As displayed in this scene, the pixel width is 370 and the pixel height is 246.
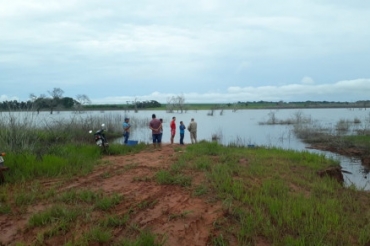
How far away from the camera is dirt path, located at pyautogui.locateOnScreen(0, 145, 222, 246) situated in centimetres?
489

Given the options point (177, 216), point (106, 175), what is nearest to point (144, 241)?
point (177, 216)

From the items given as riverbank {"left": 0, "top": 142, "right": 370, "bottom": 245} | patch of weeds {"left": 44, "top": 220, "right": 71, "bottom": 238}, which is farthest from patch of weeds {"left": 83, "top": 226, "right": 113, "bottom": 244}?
patch of weeds {"left": 44, "top": 220, "right": 71, "bottom": 238}

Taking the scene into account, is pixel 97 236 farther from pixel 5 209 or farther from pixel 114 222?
pixel 5 209

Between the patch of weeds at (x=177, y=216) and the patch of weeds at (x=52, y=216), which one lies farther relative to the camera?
the patch of weeds at (x=177, y=216)

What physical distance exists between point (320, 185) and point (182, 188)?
11.0ft

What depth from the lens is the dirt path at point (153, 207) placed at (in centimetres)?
489

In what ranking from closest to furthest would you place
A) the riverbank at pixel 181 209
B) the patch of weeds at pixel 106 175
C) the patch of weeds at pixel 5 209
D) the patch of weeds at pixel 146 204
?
1. the riverbank at pixel 181 209
2. the patch of weeds at pixel 5 209
3. the patch of weeds at pixel 146 204
4. the patch of weeds at pixel 106 175

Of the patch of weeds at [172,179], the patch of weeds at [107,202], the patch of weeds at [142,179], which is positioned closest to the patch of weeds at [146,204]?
the patch of weeds at [107,202]

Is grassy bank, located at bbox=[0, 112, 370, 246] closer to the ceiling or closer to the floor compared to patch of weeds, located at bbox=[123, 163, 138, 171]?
closer to the floor

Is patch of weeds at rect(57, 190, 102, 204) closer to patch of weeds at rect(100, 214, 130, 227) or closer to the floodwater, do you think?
patch of weeds at rect(100, 214, 130, 227)

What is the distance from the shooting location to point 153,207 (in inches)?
228

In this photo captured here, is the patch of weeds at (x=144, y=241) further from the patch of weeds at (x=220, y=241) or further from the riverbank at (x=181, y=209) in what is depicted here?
the patch of weeds at (x=220, y=241)

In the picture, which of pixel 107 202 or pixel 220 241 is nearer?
pixel 220 241

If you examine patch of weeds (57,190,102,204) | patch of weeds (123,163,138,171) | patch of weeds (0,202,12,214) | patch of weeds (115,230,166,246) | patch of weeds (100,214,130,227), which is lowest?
patch of weeds (115,230,166,246)
